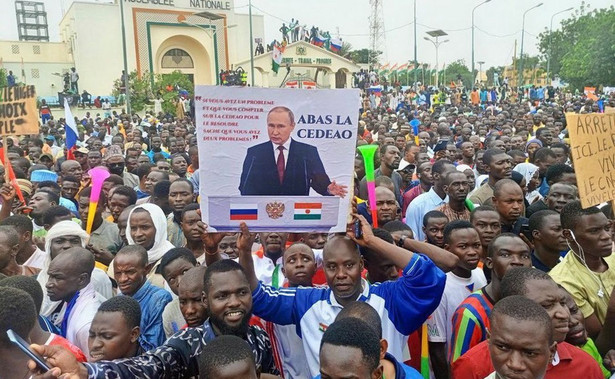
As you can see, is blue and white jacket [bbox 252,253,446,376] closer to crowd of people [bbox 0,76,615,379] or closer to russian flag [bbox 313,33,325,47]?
crowd of people [bbox 0,76,615,379]

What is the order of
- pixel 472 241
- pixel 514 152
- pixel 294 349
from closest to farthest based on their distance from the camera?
pixel 294 349, pixel 472 241, pixel 514 152

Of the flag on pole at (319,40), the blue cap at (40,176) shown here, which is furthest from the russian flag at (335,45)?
the blue cap at (40,176)

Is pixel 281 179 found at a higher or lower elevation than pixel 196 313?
higher

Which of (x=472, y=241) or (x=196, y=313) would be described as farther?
(x=472, y=241)

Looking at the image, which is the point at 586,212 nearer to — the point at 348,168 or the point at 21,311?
the point at 348,168

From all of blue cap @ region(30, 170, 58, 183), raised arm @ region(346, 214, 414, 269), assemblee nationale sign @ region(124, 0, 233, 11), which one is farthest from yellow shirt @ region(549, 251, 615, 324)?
assemblee nationale sign @ region(124, 0, 233, 11)

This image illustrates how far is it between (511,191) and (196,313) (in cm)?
310

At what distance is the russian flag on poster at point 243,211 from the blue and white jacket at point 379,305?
42 centimetres

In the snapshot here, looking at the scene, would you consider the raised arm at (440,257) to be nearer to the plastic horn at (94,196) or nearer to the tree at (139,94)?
the plastic horn at (94,196)

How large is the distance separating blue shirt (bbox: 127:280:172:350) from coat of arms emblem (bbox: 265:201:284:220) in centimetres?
104

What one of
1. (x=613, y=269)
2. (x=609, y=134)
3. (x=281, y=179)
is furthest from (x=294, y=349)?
(x=609, y=134)

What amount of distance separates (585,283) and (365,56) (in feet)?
229

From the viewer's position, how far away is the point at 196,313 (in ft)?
10.2

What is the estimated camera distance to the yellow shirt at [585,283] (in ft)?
10.5
